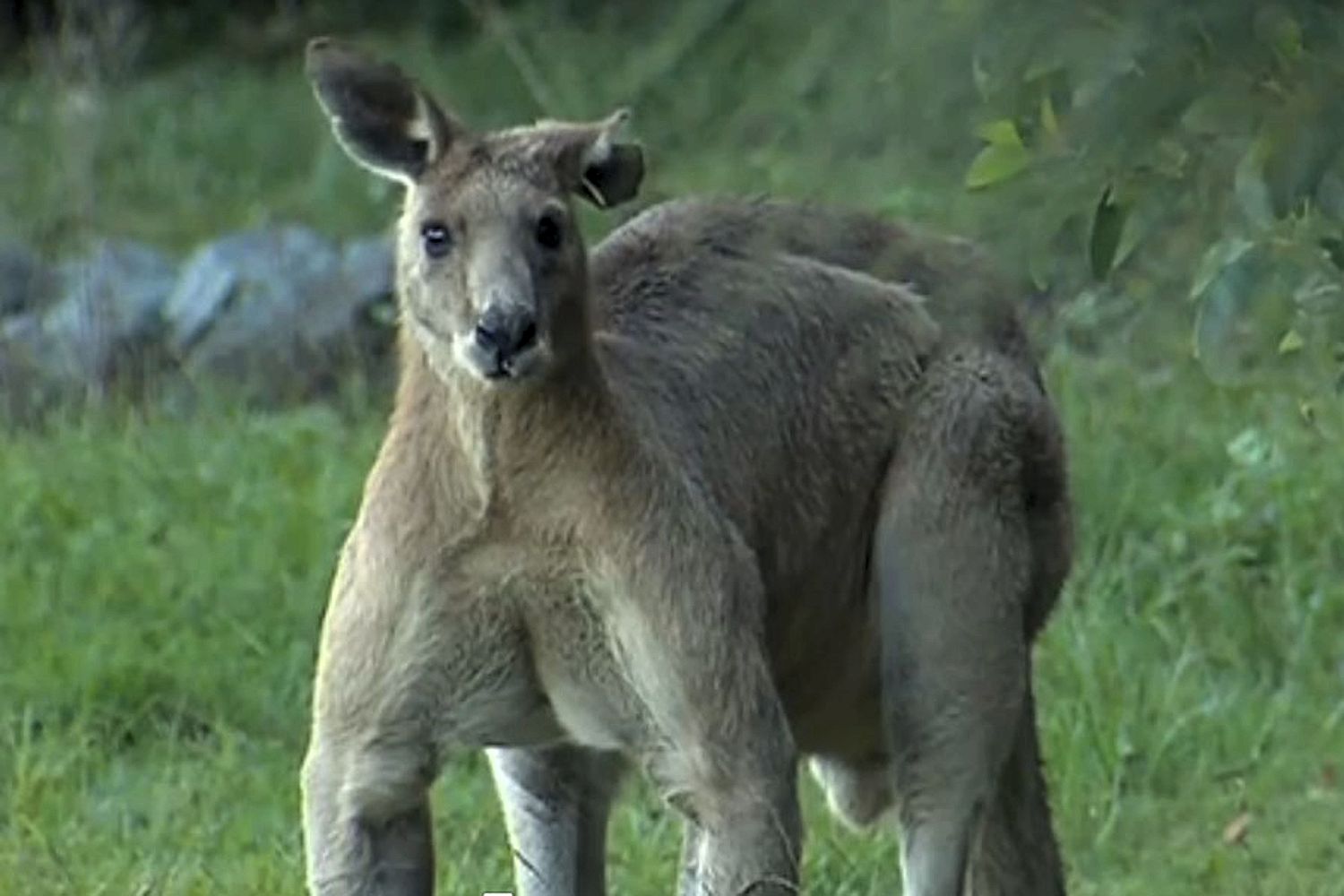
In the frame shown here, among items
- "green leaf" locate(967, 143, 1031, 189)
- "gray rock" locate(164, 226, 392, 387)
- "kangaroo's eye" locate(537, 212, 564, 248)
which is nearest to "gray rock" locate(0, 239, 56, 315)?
"gray rock" locate(164, 226, 392, 387)

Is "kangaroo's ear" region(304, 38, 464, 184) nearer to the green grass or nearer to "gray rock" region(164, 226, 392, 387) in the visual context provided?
the green grass

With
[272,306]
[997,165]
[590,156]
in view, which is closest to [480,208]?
[590,156]

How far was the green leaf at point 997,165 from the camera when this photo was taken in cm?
424

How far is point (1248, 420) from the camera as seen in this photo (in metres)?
9.84

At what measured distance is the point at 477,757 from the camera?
26.5 ft

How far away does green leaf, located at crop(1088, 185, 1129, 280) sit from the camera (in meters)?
4.64

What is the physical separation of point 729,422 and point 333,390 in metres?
5.39

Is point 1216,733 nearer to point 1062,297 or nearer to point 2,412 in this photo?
point 1062,297

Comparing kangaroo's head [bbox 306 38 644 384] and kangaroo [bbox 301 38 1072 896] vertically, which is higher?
kangaroo's head [bbox 306 38 644 384]

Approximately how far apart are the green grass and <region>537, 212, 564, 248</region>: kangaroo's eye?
163 centimetres

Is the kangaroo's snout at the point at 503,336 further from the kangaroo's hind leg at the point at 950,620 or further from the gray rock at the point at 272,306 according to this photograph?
the gray rock at the point at 272,306

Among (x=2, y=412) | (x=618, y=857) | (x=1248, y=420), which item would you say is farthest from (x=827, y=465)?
(x=2, y=412)

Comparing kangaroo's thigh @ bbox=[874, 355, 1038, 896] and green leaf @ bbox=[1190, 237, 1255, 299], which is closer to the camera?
green leaf @ bbox=[1190, 237, 1255, 299]

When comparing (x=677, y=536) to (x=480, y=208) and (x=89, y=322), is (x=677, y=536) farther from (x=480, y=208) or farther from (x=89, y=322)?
(x=89, y=322)
